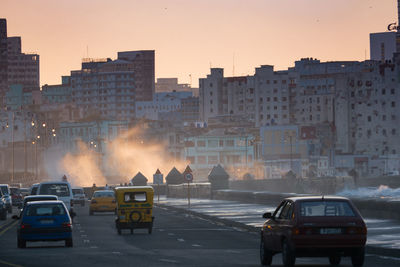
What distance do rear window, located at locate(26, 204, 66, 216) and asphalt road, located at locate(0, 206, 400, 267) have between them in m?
0.99

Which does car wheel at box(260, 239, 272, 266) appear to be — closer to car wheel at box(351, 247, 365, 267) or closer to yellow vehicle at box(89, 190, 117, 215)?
car wheel at box(351, 247, 365, 267)

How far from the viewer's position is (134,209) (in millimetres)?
38812

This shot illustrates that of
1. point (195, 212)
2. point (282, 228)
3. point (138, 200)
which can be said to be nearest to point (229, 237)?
point (138, 200)

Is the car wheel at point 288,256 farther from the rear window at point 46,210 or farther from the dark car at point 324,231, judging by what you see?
the rear window at point 46,210

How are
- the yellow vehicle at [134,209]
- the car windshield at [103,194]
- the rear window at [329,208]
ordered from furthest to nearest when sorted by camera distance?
the car windshield at [103,194]
the yellow vehicle at [134,209]
the rear window at [329,208]

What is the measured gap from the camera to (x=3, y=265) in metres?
22.9

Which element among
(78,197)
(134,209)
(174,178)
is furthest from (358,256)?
(174,178)

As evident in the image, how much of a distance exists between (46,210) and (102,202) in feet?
95.1

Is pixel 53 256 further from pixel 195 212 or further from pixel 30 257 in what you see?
pixel 195 212

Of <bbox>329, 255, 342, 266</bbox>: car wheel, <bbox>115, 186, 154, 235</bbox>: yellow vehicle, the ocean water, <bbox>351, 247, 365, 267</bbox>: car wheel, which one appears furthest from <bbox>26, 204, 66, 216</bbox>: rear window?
the ocean water

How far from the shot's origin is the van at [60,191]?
47062mm

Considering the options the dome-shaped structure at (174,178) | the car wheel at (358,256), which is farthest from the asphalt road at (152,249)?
the dome-shaped structure at (174,178)

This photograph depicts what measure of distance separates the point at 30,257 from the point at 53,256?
1.90 ft

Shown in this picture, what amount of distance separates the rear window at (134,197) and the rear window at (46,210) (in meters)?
8.55
